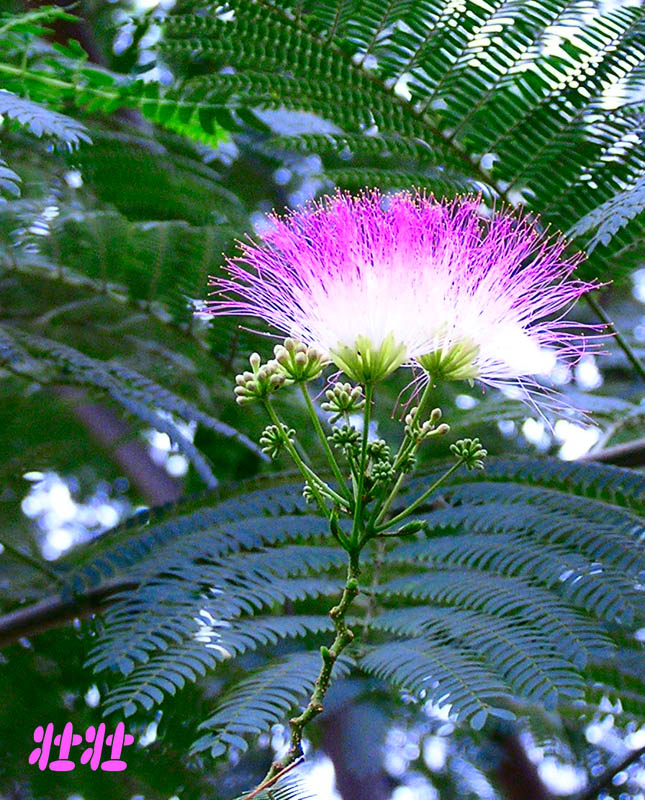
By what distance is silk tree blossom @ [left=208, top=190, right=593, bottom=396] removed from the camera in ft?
4.06

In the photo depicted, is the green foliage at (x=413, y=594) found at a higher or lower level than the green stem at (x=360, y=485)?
lower

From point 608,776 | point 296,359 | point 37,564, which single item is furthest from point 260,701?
point 608,776

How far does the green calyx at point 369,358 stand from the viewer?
1216 millimetres

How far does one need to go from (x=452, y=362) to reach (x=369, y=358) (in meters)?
0.12

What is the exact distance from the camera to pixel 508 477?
1.93 meters

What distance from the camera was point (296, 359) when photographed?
118cm

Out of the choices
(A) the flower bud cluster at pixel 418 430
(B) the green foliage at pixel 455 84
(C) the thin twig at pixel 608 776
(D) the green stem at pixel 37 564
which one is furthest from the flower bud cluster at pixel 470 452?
(C) the thin twig at pixel 608 776

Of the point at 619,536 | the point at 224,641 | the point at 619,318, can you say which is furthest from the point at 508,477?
the point at 619,318

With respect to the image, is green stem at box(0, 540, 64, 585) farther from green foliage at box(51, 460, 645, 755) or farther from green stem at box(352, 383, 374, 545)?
green stem at box(352, 383, 374, 545)

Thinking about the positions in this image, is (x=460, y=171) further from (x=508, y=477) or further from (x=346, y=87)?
(x=508, y=477)

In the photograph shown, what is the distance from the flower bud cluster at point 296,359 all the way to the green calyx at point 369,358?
1.7 inches

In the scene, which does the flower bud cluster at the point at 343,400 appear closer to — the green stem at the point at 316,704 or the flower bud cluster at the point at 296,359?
the flower bud cluster at the point at 296,359

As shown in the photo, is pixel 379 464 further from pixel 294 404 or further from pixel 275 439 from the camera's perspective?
pixel 294 404

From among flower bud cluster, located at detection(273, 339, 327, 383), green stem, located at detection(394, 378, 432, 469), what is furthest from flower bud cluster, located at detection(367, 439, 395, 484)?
flower bud cluster, located at detection(273, 339, 327, 383)
